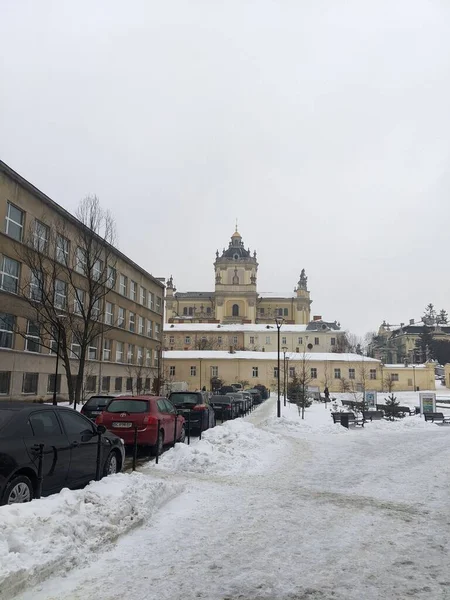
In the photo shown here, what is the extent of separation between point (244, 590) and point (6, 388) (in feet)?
85.9

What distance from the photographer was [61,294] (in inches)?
1308

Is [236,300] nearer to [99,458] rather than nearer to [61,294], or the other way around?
[61,294]

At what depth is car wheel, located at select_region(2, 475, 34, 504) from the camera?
628cm

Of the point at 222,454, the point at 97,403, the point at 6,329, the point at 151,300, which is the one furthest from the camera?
the point at 151,300

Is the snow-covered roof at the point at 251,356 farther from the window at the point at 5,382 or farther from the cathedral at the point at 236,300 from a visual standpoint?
the window at the point at 5,382

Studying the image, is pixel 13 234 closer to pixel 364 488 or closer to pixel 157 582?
pixel 364 488

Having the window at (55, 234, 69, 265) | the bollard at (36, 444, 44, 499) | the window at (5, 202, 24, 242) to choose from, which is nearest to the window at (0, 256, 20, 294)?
the window at (5, 202, 24, 242)

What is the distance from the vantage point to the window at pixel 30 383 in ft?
97.4

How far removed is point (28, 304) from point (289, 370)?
198 feet

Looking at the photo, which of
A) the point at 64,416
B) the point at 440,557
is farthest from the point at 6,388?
the point at 440,557

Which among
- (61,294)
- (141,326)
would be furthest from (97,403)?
(141,326)

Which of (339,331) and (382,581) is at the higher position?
(339,331)

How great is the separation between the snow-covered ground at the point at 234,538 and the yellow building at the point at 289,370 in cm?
7136

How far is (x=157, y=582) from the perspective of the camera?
5.00m
